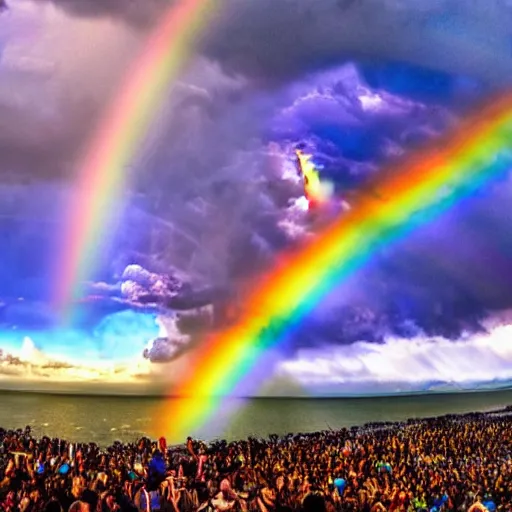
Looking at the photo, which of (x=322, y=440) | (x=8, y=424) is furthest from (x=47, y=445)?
(x=8, y=424)

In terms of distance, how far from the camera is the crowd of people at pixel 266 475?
59.7 feet

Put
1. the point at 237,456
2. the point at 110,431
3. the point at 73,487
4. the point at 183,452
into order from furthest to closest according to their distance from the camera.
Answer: the point at 110,431 → the point at 183,452 → the point at 237,456 → the point at 73,487

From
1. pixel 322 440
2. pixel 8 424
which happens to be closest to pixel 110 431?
pixel 8 424

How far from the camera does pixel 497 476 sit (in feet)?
74.9

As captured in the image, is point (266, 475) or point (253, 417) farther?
point (253, 417)

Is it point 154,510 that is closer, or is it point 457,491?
point 154,510

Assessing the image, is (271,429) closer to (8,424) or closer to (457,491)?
(8,424)

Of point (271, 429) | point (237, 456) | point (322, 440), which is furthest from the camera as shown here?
point (271, 429)

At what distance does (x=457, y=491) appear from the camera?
70.4 feet

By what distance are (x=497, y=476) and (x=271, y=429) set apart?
40.0 meters

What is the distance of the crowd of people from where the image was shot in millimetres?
18203

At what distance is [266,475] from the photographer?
21.4 metres

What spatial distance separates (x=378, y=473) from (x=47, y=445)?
1178 cm

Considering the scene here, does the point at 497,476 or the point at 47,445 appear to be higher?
the point at 47,445
